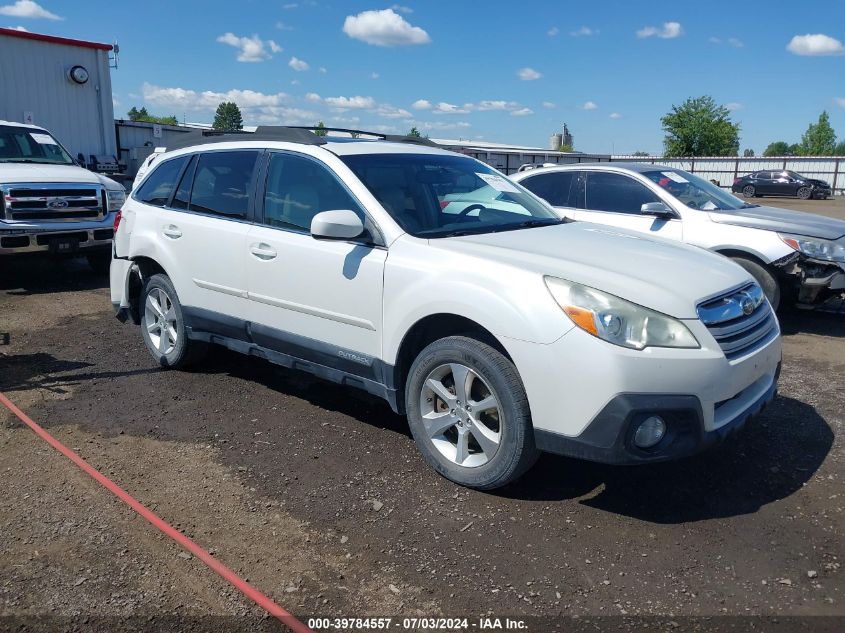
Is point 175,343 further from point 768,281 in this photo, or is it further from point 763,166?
point 763,166

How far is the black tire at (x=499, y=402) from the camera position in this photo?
333 cm

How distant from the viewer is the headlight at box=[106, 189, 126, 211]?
32.6ft

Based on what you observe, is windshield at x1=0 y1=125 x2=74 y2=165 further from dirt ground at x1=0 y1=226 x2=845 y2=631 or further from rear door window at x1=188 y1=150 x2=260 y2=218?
dirt ground at x1=0 y1=226 x2=845 y2=631

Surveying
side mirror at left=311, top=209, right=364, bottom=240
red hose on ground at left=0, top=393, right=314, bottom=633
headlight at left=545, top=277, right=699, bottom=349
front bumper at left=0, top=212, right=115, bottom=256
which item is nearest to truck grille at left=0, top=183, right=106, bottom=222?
front bumper at left=0, top=212, right=115, bottom=256

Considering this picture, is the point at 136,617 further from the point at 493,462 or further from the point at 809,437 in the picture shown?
the point at 809,437

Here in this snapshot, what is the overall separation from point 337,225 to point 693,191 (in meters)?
5.27

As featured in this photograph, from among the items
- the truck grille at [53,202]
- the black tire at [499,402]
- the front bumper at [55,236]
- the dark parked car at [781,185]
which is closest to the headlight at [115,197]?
the truck grille at [53,202]

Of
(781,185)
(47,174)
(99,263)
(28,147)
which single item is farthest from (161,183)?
(781,185)

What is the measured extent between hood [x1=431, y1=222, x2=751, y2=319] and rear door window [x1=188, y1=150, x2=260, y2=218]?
1.67m

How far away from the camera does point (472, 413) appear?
11.7 feet

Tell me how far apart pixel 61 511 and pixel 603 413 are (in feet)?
8.64

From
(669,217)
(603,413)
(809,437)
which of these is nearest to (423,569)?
(603,413)

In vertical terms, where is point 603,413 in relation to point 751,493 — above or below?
above

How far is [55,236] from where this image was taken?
29.6 feet
